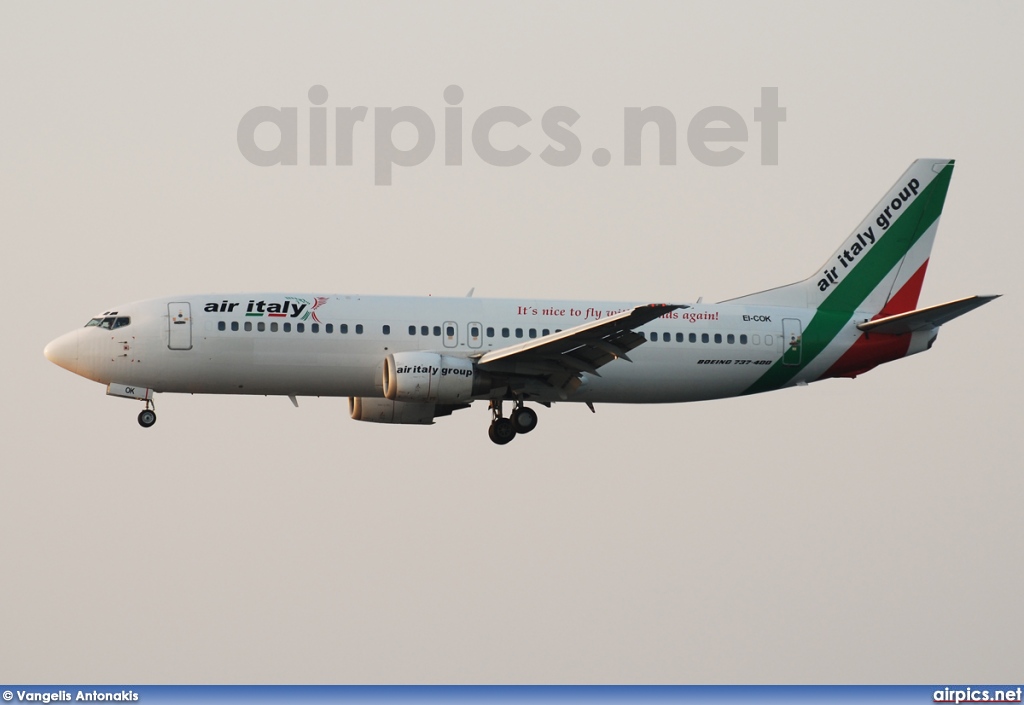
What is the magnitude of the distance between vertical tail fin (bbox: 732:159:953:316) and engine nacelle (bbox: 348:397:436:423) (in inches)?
456

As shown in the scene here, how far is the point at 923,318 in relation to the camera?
5816cm

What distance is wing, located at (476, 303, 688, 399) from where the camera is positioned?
53.0 m

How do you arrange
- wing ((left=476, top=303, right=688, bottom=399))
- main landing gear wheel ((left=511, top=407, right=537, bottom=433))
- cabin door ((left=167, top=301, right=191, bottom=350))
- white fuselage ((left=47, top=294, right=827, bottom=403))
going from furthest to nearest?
main landing gear wheel ((left=511, top=407, right=537, bottom=433))
white fuselage ((left=47, top=294, right=827, bottom=403))
cabin door ((left=167, top=301, right=191, bottom=350))
wing ((left=476, top=303, right=688, bottom=399))

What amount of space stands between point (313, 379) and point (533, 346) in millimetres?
7072

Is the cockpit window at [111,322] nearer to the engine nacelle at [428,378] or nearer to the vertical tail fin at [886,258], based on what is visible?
the engine nacelle at [428,378]

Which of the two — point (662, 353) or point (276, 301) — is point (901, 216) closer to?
point (662, 353)

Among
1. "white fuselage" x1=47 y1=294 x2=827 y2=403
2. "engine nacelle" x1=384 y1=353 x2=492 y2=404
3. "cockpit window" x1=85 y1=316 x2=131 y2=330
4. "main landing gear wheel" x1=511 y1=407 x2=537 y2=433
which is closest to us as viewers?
"engine nacelle" x1=384 y1=353 x2=492 y2=404

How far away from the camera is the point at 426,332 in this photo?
5597 centimetres

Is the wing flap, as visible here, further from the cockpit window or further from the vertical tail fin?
the cockpit window

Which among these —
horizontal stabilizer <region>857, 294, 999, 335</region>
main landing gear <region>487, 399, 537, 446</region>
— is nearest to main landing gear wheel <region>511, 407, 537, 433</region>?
main landing gear <region>487, 399, 537, 446</region>

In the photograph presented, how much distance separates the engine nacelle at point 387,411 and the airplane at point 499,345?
0.15 ft

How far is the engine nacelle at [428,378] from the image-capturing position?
53.8 meters

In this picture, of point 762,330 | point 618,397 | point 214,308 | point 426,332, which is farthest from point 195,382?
point 762,330

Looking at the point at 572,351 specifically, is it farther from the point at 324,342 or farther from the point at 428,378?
the point at 324,342
